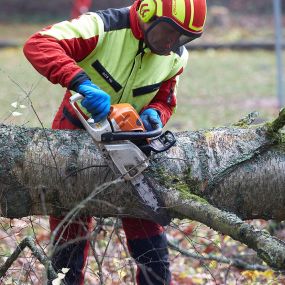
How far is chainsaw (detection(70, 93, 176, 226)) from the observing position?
3385mm

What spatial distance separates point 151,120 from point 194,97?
1113 centimetres

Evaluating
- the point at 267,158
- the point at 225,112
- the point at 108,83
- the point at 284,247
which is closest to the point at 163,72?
the point at 108,83

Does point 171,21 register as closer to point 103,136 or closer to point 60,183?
point 103,136

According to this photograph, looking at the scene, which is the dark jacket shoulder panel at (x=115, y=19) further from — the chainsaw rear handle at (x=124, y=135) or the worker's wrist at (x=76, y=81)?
the chainsaw rear handle at (x=124, y=135)

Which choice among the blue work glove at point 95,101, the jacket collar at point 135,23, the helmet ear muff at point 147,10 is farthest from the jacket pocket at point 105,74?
the blue work glove at point 95,101

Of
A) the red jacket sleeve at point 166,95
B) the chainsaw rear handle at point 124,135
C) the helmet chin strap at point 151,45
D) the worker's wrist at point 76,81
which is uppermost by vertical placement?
the red jacket sleeve at point 166,95

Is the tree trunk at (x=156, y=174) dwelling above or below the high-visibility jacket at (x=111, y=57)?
below

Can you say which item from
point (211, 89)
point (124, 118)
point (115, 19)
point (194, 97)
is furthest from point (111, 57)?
point (211, 89)

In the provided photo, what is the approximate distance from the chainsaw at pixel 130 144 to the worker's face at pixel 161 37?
1.28 feet

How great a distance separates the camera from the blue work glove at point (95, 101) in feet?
10.9

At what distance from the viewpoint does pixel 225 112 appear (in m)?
12.9

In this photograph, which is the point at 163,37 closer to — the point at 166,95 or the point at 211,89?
the point at 166,95

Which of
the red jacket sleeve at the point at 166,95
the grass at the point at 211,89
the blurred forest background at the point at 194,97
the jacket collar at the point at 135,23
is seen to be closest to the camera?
the jacket collar at the point at 135,23

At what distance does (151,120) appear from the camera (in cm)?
370
